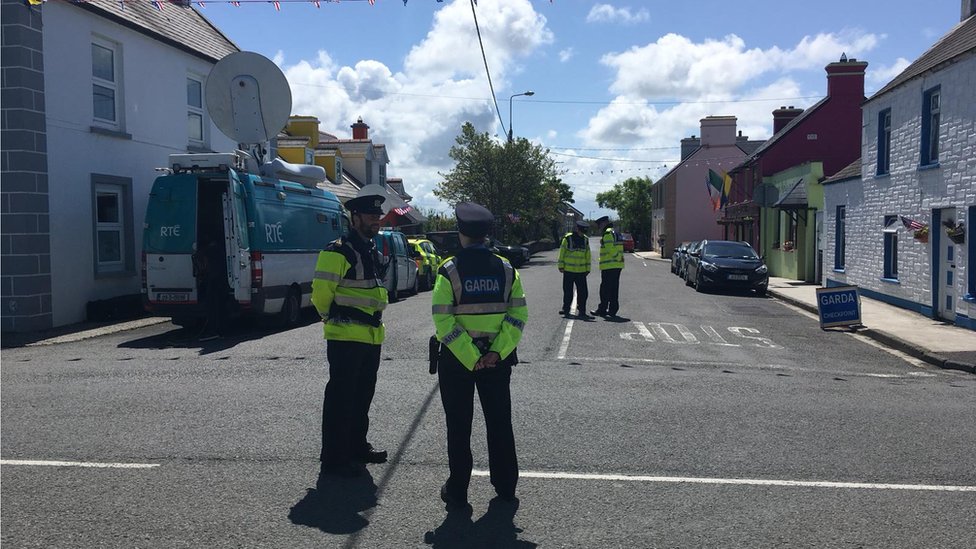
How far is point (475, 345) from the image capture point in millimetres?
4812

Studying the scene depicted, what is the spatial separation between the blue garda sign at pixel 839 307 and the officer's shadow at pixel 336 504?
11762 mm

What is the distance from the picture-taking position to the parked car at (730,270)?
2234cm

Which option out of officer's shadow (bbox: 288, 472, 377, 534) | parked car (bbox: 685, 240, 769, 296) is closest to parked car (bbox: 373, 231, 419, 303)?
parked car (bbox: 685, 240, 769, 296)

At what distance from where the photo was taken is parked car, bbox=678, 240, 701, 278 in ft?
86.3

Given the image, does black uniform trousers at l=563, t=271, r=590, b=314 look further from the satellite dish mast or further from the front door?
the front door

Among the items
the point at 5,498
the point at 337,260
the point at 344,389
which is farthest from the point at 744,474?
the point at 5,498

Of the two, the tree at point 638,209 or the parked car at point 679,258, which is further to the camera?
the tree at point 638,209

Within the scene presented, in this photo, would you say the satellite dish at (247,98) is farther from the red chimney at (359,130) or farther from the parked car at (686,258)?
the red chimney at (359,130)

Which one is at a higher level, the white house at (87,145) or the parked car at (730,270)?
the white house at (87,145)

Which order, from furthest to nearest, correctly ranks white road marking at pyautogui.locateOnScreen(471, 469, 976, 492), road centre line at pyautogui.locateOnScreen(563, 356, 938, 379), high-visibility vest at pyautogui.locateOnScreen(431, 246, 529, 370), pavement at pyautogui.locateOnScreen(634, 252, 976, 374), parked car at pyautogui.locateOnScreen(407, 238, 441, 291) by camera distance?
1. parked car at pyautogui.locateOnScreen(407, 238, 441, 291)
2. pavement at pyautogui.locateOnScreen(634, 252, 976, 374)
3. road centre line at pyautogui.locateOnScreen(563, 356, 938, 379)
4. white road marking at pyautogui.locateOnScreen(471, 469, 976, 492)
5. high-visibility vest at pyautogui.locateOnScreen(431, 246, 529, 370)

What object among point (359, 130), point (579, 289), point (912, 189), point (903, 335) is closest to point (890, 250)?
point (912, 189)

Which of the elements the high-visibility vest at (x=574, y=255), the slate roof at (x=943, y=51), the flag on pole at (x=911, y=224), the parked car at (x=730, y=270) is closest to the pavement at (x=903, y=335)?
the flag on pole at (x=911, y=224)

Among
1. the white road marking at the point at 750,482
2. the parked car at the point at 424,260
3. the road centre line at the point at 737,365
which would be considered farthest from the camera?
the parked car at the point at 424,260

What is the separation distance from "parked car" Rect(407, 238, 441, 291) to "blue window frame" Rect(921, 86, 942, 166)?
12.9 metres
